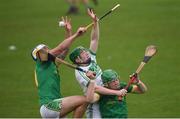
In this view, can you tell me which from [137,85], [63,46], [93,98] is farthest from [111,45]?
[93,98]

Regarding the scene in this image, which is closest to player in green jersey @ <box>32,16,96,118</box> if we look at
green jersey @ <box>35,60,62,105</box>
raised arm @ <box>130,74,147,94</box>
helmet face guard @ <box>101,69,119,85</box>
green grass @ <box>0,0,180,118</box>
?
green jersey @ <box>35,60,62,105</box>

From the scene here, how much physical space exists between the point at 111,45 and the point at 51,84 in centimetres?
1037

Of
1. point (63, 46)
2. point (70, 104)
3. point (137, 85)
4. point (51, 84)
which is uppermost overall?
point (63, 46)

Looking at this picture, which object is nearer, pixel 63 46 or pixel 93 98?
pixel 93 98

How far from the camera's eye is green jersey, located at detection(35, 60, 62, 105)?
10961 mm

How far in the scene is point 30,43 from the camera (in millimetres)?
21953

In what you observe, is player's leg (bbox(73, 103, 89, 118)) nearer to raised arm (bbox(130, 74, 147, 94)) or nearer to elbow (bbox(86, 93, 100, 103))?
elbow (bbox(86, 93, 100, 103))

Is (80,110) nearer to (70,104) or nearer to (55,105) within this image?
(70,104)

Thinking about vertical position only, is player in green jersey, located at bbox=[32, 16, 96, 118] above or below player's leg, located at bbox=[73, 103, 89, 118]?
above

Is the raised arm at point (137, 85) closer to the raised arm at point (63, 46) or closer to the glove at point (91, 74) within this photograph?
the glove at point (91, 74)

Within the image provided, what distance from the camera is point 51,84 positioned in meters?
11.0

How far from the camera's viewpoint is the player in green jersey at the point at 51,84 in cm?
1083

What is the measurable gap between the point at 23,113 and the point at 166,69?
4.91m

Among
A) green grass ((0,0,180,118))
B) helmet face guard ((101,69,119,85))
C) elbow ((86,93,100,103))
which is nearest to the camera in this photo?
elbow ((86,93,100,103))
